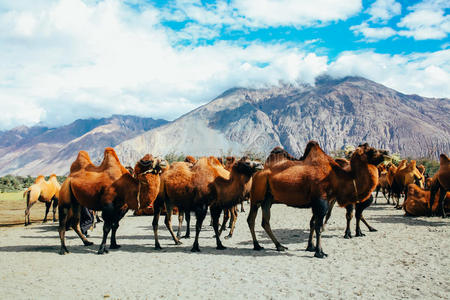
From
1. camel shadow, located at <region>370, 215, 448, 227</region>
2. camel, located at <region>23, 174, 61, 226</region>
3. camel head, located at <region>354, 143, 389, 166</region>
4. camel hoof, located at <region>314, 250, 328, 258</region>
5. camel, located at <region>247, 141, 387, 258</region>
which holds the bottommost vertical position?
camel hoof, located at <region>314, 250, 328, 258</region>

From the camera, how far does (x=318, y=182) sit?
359 inches

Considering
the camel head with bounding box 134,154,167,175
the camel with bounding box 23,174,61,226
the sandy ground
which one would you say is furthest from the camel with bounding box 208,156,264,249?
the camel with bounding box 23,174,61,226

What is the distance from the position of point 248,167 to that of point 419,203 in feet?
32.7

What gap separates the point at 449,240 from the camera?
10047mm

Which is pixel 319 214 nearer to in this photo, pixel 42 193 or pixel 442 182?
pixel 442 182

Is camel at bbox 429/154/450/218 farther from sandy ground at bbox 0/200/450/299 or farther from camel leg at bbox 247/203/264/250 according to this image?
camel leg at bbox 247/203/264/250

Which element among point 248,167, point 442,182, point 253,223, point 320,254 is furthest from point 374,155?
point 442,182

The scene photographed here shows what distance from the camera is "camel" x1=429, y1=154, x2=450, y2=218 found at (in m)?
13.2

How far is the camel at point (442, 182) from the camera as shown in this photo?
1322cm

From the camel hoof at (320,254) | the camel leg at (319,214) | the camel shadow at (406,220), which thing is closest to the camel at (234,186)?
the camel leg at (319,214)

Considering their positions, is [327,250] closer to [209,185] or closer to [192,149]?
[209,185]

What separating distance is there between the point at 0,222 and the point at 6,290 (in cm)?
1344

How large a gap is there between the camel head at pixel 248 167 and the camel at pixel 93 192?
2.45 m

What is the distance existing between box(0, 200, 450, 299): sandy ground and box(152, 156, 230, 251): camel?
119 centimetres
